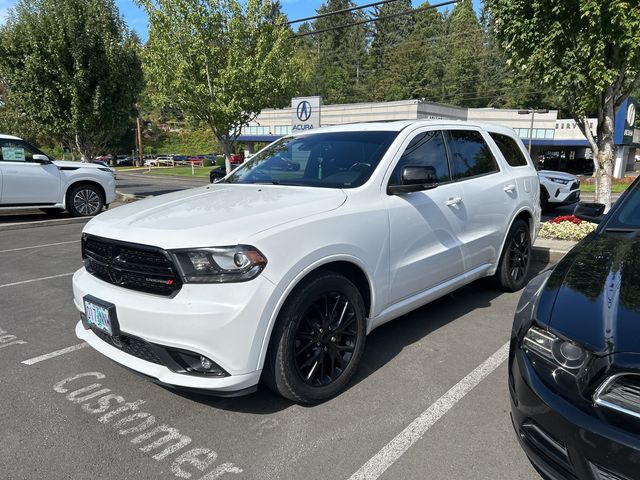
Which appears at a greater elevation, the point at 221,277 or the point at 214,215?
the point at 214,215

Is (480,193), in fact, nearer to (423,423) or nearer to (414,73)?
(423,423)

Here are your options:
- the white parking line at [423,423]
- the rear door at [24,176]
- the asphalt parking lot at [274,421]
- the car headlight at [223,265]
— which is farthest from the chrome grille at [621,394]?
the rear door at [24,176]

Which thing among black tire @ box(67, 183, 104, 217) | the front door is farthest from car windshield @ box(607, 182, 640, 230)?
black tire @ box(67, 183, 104, 217)

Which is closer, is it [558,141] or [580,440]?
[580,440]

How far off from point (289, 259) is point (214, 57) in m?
13.3

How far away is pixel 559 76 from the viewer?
7434 mm

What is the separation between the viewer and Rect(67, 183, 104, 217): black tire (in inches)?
444

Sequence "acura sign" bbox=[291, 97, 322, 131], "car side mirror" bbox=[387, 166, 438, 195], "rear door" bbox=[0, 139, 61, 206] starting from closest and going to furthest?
"car side mirror" bbox=[387, 166, 438, 195] < "rear door" bbox=[0, 139, 61, 206] < "acura sign" bbox=[291, 97, 322, 131]

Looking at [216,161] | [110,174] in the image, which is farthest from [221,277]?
[216,161]

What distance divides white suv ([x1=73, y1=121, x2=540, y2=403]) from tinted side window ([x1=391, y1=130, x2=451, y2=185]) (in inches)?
0.6

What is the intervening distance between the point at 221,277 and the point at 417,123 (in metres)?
2.40

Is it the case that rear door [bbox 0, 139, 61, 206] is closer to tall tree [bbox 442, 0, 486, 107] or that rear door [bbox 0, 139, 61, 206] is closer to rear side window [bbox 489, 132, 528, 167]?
rear side window [bbox 489, 132, 528, 167]

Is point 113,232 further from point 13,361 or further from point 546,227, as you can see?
point 546,227

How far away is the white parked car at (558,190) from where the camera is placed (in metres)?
12.7
